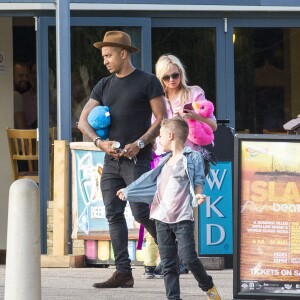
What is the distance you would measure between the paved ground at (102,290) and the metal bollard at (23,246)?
256 cm

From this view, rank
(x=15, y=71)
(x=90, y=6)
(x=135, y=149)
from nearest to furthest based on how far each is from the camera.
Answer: (x=135, y=149), (x=90, y=6), (x=15, y=71)

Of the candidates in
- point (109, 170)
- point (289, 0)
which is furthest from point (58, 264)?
point (289, 0)

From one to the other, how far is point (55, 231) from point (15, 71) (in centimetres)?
335

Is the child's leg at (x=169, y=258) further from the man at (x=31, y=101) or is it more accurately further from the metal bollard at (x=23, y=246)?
the man at (x=31, y=101)

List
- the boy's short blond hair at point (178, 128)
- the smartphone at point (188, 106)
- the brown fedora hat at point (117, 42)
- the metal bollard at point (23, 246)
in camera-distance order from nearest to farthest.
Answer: the metal bollard at point (23, 246) < the boy's short blond hair at point (178, 128) < the brown fedora hat at point (117, 42) < the smartphone at point (188, 106)

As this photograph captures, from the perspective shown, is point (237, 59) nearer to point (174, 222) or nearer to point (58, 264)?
point (58, 264)

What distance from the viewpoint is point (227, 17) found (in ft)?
44.8

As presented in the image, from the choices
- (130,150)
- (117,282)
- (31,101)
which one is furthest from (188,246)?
(31,101)

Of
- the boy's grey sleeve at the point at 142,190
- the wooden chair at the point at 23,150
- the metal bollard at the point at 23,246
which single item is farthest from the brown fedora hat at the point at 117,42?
the wooden chair at the point at 23,150

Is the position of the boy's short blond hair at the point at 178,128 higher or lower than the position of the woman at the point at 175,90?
lower

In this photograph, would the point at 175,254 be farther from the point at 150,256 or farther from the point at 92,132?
the point at 150,256

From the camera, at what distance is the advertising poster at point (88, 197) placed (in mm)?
11773

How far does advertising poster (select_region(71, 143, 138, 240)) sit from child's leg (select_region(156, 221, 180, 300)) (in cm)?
325

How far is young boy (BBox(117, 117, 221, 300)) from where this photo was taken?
8.43 metres
